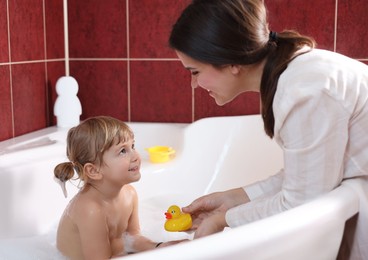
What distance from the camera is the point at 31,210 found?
71.8 inches

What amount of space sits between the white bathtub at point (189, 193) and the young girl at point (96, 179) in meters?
0.15

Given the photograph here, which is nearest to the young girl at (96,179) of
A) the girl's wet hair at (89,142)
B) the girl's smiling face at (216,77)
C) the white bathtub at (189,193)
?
the girl's wet hair at (89,142)

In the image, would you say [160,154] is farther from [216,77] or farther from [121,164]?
[216,77]

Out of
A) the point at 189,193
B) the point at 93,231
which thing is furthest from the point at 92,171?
the point at 189,193

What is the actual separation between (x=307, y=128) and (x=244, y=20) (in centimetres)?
26

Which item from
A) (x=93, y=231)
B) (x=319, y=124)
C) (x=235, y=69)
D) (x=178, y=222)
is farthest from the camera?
(x=93, y=231)

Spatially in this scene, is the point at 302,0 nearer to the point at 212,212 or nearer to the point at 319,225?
the point at 212,212

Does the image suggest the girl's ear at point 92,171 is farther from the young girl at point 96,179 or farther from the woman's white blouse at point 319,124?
the woman's white blouse at point 319,124

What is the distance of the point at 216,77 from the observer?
1305 millimetres

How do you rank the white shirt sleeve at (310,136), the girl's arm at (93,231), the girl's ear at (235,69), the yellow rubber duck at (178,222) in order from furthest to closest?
the girl's arm at (93,231) < the yellow rubber duck at (178,222) < the girl's ear at (235,69) < the white shirt sleeve at (310,136)

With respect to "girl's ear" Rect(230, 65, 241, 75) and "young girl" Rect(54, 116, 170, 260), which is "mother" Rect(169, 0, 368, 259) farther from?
"young girl" Rect(54, 116, 170, 260)

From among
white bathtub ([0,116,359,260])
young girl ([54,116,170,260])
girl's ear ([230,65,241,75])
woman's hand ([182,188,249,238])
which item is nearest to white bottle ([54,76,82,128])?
white bathtub ([0,116,359,260])

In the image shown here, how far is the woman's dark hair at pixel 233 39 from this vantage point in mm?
1230

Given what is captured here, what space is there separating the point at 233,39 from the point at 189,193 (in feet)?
3.61
